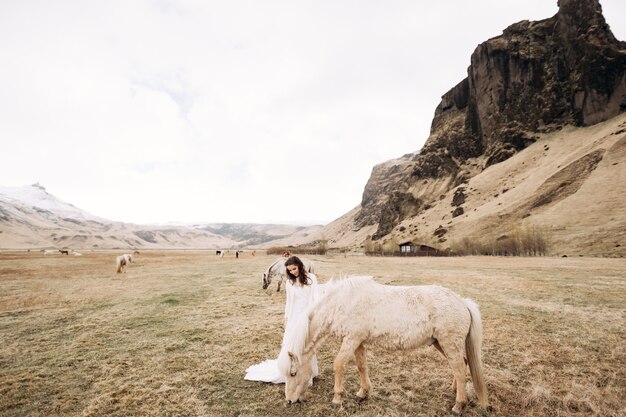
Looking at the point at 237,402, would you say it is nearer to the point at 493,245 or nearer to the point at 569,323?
the point at 569,323

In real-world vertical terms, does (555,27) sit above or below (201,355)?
above

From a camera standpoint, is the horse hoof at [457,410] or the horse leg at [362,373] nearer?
the horse hoof at [457,410]

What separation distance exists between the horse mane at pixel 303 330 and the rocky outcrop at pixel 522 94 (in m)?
118

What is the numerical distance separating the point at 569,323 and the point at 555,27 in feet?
483

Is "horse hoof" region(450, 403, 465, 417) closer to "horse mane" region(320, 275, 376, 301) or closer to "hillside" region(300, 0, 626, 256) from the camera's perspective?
"horse mane" region(320, 275, 376, 301)

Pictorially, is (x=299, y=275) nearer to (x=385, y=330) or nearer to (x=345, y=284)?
(x=345, y=284)

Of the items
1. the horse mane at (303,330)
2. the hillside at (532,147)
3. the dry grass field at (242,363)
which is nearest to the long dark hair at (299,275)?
the horse mane at (303,330)

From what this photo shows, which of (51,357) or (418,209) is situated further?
(418,209)

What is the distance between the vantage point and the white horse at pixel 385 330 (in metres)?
5.77

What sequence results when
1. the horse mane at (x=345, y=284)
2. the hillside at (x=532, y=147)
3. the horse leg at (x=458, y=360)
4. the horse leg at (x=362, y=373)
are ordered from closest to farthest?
the horse leg at (x=458, y=360)
the horse leg at (x=362, y=373)
the horse mane at (x=345, y=284)
the hillside at (x=532, y=147)

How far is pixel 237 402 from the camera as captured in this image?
236 inches

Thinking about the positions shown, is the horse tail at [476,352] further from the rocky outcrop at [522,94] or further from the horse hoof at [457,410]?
the rocky outcrop at [522,94]

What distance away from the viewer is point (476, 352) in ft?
19.2

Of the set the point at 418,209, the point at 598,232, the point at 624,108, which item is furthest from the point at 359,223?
the point at 598,232
